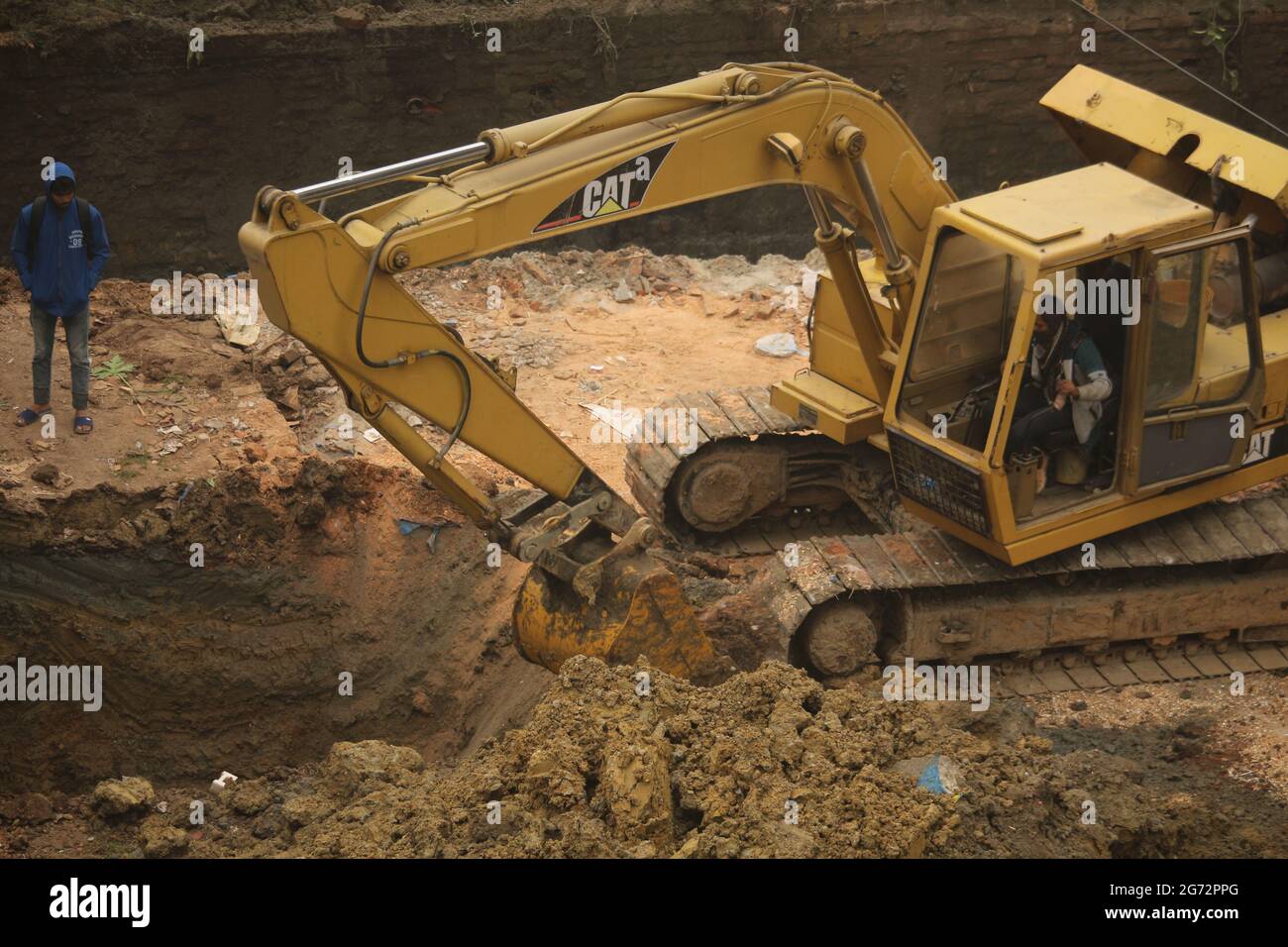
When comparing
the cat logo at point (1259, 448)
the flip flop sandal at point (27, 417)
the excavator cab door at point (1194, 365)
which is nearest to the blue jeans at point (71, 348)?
the flip flop sandal at point (27, 417)

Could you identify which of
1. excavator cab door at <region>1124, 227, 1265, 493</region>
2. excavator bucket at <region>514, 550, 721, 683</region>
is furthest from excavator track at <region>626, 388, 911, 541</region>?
excavator bucket at <region>514, 550, 721, 683</region>

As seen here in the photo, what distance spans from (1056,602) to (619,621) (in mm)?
2545

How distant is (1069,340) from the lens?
7535mm

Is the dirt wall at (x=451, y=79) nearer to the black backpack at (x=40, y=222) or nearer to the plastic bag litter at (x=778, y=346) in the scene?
the plastic bag litter at (x=778, y=346)

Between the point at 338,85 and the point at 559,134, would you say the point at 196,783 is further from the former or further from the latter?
the point at 338,85

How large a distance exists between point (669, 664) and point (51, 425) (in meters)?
4.70

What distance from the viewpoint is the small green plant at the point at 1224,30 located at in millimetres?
14430

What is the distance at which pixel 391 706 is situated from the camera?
811 centimetres

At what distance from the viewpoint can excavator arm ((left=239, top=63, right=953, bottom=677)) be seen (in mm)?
6207

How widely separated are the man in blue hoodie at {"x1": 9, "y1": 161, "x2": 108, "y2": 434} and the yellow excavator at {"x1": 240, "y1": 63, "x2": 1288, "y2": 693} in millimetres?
3601

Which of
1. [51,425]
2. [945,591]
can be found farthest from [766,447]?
[51,425]

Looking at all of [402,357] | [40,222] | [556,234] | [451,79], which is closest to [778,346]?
[451,79]

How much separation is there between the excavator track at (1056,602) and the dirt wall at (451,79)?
640cm

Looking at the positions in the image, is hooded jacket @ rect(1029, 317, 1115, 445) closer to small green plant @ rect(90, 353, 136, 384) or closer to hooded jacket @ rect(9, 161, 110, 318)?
hooded jacket @ rect(9, 161, 110, 318)
